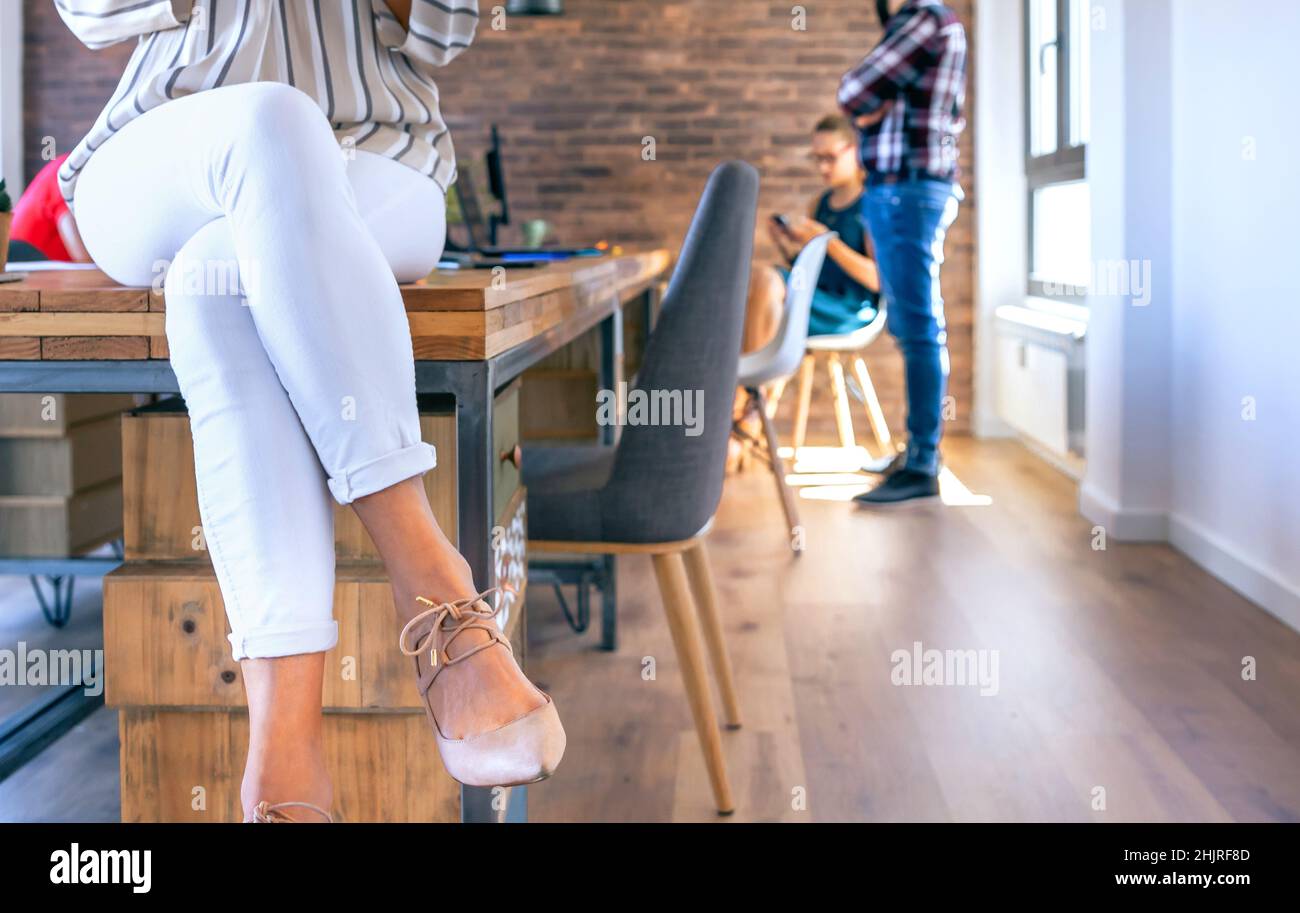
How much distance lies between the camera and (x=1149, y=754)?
1.98 m

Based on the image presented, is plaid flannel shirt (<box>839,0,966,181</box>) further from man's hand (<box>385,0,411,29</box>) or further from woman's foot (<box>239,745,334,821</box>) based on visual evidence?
woman's foot (<box>239,745,334,821</box>)

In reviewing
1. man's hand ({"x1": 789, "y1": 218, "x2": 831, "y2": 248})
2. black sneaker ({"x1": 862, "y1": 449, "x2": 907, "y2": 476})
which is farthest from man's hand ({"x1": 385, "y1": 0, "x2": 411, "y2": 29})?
man's hand ({"x1": 789, "y1": 218, "x2": 831, "y2": 248})

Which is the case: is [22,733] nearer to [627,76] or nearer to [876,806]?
[876,806]

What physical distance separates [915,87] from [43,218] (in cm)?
251

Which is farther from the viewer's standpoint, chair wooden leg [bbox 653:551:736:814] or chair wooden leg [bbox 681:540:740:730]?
chair wooden leg [bbox 681:540:740:730]

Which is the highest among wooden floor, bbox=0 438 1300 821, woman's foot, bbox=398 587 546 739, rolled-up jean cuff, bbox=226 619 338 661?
rolled-up jean cuff, bbox=226 619 338 661

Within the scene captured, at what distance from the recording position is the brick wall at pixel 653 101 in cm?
582

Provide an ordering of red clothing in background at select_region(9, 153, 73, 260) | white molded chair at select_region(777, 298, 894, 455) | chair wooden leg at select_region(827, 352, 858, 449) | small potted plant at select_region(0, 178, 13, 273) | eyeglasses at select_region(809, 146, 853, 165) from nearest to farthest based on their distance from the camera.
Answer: small potted plant at select_region(0, 178, 13, 273), red clothing in background at select_region(9, 153, 73, 260), white molded chair at select_region(777, 298, 894, 455), chair wooden leg at select_region(827, 352, 858, 449), eyeglasses at select_region(809, 146, 853, 165)

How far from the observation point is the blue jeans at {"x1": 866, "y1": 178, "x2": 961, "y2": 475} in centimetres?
405

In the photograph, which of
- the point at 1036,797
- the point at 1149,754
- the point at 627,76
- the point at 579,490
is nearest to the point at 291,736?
the point at 579,490

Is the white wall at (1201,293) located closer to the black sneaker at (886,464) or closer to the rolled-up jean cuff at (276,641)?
the black sneaker at (886,464)

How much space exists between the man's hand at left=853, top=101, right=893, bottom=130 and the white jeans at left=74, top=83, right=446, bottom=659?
3.19m

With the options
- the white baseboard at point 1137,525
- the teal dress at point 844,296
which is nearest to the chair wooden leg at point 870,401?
the teal dress at point 844,296

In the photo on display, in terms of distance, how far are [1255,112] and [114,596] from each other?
2.50 meters
